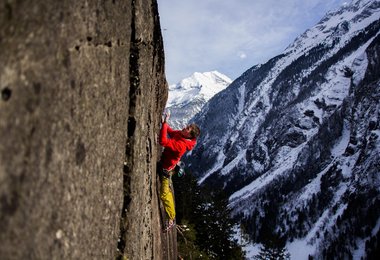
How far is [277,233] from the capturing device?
169000mm

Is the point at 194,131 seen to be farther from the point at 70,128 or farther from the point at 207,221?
the point at 207,221

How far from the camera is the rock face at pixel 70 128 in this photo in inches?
113

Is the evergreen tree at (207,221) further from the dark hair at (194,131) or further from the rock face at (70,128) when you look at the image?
the rock face at (70,128)

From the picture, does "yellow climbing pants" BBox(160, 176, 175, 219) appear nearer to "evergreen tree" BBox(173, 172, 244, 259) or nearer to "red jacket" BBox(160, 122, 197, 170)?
"red jacket" BBox(160, 122, 197, 170)

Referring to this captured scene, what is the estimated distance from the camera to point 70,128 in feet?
12.5

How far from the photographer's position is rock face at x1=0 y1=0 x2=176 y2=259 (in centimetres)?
288

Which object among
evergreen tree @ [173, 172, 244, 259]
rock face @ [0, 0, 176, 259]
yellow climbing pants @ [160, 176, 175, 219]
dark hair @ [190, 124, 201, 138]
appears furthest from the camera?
evergreen tree @ [173, 172, 244, 259]

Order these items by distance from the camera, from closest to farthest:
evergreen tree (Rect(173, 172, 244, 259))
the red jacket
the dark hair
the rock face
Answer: the rock face
the red jacket
the dark hair
evergreen tree (Rect(173, 172, 244, 259))

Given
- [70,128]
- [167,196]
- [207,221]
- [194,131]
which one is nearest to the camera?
[70,128]

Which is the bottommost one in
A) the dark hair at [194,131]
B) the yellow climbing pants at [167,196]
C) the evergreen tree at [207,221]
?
the evergreen tree at [207,221]

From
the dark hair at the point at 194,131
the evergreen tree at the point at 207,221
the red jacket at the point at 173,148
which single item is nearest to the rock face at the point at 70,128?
the red jacket at the point at 173,148

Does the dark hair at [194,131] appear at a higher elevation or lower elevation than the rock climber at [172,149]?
higher

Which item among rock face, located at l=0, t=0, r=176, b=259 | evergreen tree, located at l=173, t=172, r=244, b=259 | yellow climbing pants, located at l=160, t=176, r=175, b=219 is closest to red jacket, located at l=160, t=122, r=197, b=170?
yellow climbing pants, located at l=160, t=176, r=175, b=219

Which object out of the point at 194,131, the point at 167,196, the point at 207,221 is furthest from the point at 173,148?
the point at 207,221
